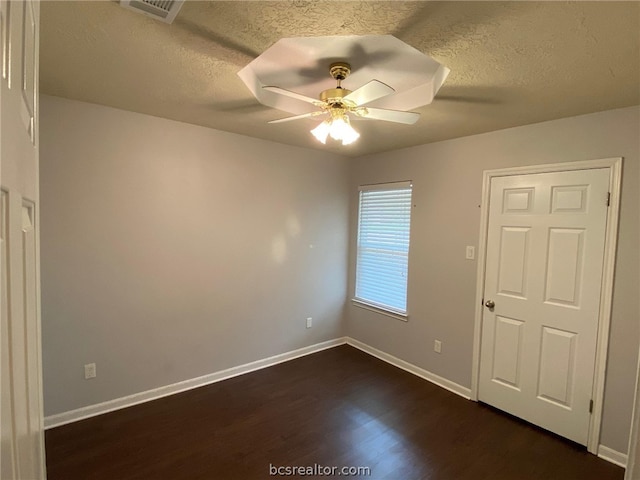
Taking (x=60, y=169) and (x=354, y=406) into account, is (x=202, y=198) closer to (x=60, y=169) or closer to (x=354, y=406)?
(x=60, y=169)

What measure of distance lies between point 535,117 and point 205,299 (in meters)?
3.10

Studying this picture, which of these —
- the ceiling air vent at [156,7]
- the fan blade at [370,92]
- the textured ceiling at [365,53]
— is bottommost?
the fan blade at [370,92]

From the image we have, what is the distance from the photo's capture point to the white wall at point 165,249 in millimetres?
2314

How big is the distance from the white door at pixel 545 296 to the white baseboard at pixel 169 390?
6.36 ft

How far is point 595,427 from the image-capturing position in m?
2.23

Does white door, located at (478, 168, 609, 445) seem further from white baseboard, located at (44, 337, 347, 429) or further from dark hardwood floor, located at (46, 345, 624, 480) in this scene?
white baseboard, located at (44, 337, 347, 429)

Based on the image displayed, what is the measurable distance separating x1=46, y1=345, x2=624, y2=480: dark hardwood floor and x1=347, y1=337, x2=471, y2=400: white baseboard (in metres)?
0.09

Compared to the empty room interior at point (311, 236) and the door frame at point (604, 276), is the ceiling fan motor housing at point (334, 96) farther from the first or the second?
the door frame at point (604, 276)

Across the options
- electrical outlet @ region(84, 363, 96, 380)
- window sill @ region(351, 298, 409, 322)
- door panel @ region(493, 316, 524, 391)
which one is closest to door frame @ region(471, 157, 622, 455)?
door panel @ region(493, 316, 524, 391)

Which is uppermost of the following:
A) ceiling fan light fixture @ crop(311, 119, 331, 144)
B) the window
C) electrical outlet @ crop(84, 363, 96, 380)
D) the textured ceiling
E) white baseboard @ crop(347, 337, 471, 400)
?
the textured ceiling

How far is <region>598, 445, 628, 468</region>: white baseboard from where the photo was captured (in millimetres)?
2125

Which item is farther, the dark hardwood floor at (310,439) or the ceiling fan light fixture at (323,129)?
the dark hardwood floor at (310,439)

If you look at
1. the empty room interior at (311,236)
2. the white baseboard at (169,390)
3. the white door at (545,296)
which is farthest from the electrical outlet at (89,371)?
the white door at (545,296)

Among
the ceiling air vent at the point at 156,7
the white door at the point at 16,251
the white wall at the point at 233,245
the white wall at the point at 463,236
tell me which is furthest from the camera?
the white wall at the point at 233,245
